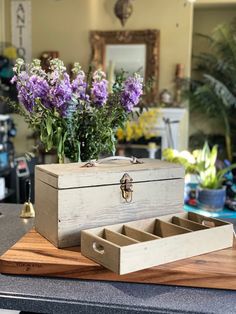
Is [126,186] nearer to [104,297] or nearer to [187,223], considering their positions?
[187,223]

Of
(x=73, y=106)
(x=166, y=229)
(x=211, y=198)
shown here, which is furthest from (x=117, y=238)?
(x=211, y=198)

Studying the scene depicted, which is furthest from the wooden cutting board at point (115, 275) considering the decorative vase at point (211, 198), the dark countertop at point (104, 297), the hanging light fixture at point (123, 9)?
the hanging light fixture at point (123, 9)

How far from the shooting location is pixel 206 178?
2441 mm

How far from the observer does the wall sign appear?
228 inches

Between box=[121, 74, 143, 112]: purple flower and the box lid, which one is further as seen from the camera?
box=[121, 74, 143, 112]: purple flower

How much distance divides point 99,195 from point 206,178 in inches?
62.2

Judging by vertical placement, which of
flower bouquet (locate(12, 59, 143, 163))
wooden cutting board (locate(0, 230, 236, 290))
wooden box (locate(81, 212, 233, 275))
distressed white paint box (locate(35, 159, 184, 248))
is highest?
flower bouquet (locate(12, 59, 143, 163))

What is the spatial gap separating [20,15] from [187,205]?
4409 mm

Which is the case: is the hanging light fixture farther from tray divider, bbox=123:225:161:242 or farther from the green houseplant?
tray divider, bbox=123:225:161:242

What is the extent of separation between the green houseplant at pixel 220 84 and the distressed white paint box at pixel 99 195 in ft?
14.2

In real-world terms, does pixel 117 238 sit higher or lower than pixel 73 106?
lower

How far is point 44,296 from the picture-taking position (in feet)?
2.64

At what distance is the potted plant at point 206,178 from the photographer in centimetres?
240

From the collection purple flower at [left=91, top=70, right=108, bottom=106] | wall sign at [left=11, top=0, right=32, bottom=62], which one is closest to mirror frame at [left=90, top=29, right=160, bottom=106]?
wall sign at [left=11, top=0, right=32, bottom=62]
